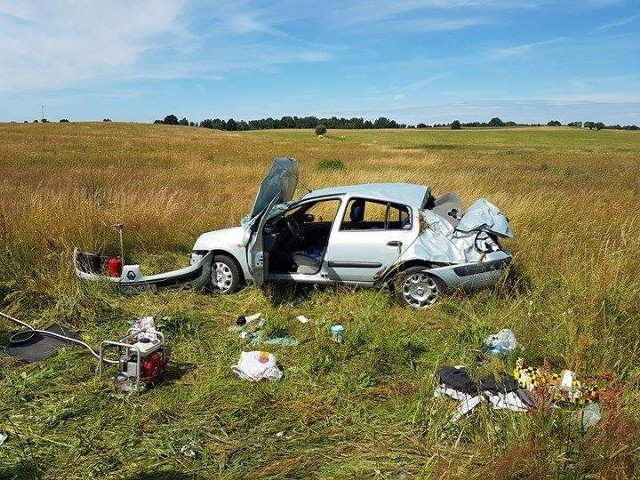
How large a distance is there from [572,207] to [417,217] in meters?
5.33

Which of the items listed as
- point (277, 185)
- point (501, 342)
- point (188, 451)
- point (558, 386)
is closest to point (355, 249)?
point (277, 185)

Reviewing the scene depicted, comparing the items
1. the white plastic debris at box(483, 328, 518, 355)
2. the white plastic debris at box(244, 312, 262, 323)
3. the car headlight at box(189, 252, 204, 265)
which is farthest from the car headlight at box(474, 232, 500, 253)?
the car headlight at box(189, 252, 204, 265)

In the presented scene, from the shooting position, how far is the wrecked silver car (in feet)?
19.0

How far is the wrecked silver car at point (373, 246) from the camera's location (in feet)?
19.0

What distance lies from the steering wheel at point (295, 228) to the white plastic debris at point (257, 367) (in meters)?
2.53

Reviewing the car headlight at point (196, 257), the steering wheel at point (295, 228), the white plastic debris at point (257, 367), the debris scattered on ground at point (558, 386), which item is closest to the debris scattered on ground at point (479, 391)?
the debris scattered on ground at point (558, 386)

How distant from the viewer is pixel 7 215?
774 centimetres

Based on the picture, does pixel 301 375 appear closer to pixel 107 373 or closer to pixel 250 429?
pixel 250 429

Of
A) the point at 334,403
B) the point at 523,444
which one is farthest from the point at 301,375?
the point at 523,444

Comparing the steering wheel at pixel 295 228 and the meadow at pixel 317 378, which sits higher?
the steering wheel at pixel 295 228

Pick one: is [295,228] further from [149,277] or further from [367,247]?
[149,277]

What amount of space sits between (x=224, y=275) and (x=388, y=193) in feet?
7.80

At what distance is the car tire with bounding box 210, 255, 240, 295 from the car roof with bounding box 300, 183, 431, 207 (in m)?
1.30

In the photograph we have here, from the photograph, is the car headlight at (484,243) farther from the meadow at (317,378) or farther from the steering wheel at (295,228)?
the steering wheel at (295,228)
